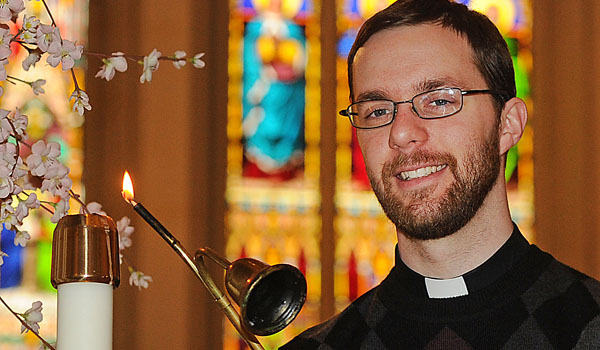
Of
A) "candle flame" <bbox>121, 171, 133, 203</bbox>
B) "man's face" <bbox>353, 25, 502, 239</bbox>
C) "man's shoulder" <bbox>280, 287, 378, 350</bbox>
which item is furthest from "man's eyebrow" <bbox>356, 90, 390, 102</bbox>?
"candle flame" <bbox>121, 171, 133, 203</bbox>

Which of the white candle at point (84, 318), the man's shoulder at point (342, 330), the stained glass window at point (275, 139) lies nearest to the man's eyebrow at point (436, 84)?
the man's shoulder at point (342, 330)

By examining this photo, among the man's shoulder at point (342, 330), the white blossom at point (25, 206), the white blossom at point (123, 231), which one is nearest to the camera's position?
the white blossom at point (25, 206)

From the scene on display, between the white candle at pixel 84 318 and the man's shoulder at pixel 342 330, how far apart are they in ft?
4.58

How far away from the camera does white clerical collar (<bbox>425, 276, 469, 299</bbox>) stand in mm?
2059

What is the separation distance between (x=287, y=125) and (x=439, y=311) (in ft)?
8.88

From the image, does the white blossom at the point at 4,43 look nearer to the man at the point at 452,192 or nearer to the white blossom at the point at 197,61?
the white blossom at the point at 197,61

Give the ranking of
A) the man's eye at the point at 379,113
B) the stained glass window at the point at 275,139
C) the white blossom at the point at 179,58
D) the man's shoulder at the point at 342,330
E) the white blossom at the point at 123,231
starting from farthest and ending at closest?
the stained glass window at the point at 275,139, the man's shoulder at the point at 342,330, the man's eye at the point at 379,113, the white blossom at the point at 123,231, the white blossom at the point at 179,58

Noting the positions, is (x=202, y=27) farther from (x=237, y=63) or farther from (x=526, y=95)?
(x=526, y=95)

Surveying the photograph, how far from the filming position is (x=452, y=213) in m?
1.98

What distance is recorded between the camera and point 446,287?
208 centimetres

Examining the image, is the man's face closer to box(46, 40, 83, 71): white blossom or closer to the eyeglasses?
the eyeglasses

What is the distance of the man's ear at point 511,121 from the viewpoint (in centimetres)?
208

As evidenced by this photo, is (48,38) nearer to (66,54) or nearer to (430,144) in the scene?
(66,54)

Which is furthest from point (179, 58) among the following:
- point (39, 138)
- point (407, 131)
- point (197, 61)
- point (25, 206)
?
point (39, 138)
